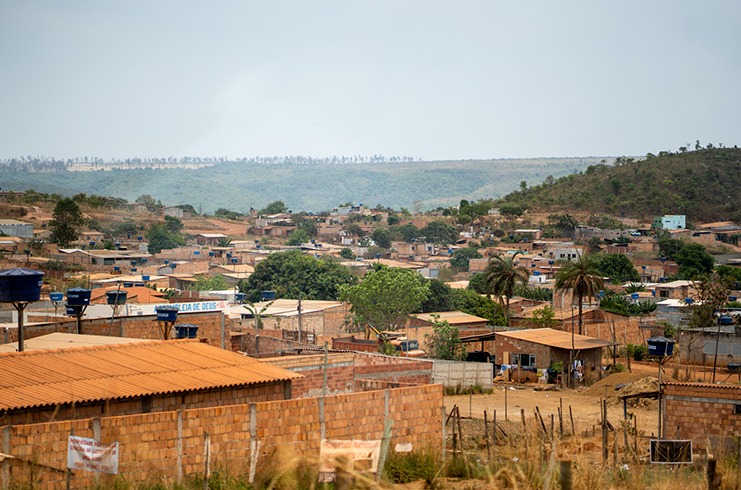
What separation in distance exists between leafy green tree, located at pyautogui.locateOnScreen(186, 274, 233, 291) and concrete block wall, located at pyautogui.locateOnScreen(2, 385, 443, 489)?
4305 cm

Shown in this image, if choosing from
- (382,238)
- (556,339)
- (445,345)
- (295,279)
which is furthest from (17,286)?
(382,238)

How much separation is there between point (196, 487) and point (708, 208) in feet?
316

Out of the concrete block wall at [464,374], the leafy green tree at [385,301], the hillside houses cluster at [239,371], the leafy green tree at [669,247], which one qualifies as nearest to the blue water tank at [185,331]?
the hillside houses cluster at [239,371]

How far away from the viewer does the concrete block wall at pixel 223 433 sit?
1214 centimetres

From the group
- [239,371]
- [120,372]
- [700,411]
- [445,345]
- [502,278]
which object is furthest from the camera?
[502,278]

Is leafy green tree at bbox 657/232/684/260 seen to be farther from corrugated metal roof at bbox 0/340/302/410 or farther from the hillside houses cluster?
corrugated metal roof at bbox 0/340/302/410

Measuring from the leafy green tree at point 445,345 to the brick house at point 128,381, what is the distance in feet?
54.4

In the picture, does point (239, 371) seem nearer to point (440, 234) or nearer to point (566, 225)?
point (566, 225)

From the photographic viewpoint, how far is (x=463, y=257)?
82562 millimetres

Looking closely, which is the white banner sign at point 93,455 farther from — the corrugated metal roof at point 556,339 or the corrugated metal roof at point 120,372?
the corrugated metal roof at point 556,339

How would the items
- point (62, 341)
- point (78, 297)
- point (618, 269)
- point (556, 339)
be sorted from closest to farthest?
point (62, 341), point (78, 297), point (556, 339), point (618, 269)

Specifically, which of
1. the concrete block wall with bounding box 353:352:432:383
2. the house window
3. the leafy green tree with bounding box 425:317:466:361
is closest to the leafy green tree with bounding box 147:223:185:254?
the leafy green tree with bounding box 425:317:466:361

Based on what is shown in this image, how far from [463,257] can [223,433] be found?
228 ft

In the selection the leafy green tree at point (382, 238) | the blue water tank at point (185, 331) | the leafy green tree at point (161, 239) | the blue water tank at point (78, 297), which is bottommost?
the leafy green tree at point (382, 238)
